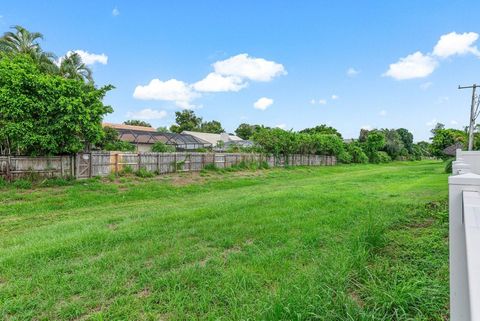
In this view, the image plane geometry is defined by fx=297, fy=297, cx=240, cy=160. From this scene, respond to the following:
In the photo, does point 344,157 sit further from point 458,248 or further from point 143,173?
point 458,248

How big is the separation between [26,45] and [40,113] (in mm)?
14109

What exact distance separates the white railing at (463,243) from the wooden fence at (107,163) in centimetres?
1280

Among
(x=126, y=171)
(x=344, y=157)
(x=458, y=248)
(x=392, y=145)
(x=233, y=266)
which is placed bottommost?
(x=233, y=266)

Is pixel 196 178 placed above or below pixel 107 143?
below

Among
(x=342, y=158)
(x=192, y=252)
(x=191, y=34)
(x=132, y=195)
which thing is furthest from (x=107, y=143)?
(x=342, y=158)

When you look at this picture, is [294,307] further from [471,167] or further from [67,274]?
[471,167]

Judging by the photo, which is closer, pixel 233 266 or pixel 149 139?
pixel 233 266

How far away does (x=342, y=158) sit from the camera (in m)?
33.2

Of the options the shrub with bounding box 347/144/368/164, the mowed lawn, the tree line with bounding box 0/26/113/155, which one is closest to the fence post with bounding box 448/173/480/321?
the mowed lawn

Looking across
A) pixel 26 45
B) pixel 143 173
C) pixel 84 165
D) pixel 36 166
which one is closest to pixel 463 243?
pixel 36 166

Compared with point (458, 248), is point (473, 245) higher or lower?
higher

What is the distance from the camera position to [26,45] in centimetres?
2052

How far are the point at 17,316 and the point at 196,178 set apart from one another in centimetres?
1269


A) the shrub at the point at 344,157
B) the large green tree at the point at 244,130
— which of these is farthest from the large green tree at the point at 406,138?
the large green tree at the point at 244,130
